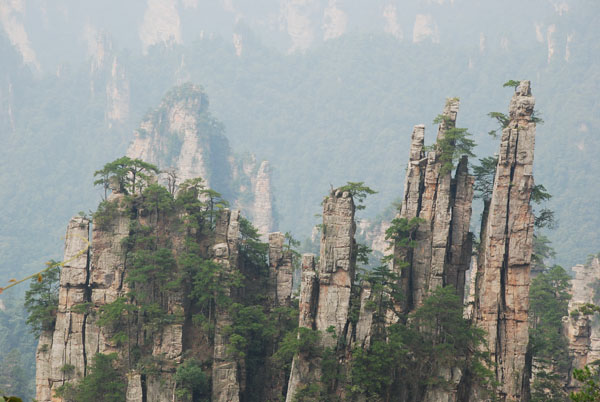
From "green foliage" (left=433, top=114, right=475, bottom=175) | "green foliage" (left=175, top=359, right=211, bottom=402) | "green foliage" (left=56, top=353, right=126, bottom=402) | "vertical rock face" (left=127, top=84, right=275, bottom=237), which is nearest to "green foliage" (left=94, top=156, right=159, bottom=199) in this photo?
"green foliage" (left=56, top=353, right=126, bottom=402)

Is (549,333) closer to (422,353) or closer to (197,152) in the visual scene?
(422,353)

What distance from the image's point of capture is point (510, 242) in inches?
1497

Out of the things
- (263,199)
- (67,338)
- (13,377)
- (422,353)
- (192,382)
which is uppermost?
(263,199)

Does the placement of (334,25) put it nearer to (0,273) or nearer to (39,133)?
(39,133)

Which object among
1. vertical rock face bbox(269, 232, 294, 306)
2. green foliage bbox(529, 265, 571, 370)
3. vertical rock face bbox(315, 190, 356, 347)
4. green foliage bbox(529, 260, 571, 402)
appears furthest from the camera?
green foliage bbox(529, 265, 571, 370)

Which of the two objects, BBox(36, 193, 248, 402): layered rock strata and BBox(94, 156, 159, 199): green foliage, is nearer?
BBox(36, 193, 248, 402): layered rock strata

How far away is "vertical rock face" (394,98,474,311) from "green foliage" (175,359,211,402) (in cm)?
1079

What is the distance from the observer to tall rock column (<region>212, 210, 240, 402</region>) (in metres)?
38.7

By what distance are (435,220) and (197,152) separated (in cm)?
7094

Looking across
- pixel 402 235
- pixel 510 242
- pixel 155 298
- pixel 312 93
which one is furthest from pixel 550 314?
pixel 312 93

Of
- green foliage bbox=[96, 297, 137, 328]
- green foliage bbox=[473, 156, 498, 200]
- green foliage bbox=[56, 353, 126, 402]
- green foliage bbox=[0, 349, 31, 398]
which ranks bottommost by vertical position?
green foliage bbox=[0, 349, 31, 398]

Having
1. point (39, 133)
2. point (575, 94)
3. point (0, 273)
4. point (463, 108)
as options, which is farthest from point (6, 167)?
point (575, 94)

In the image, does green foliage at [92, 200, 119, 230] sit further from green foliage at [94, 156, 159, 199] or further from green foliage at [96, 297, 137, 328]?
green foliage at [96, 297, 137, 328]

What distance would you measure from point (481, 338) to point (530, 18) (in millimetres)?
145627
